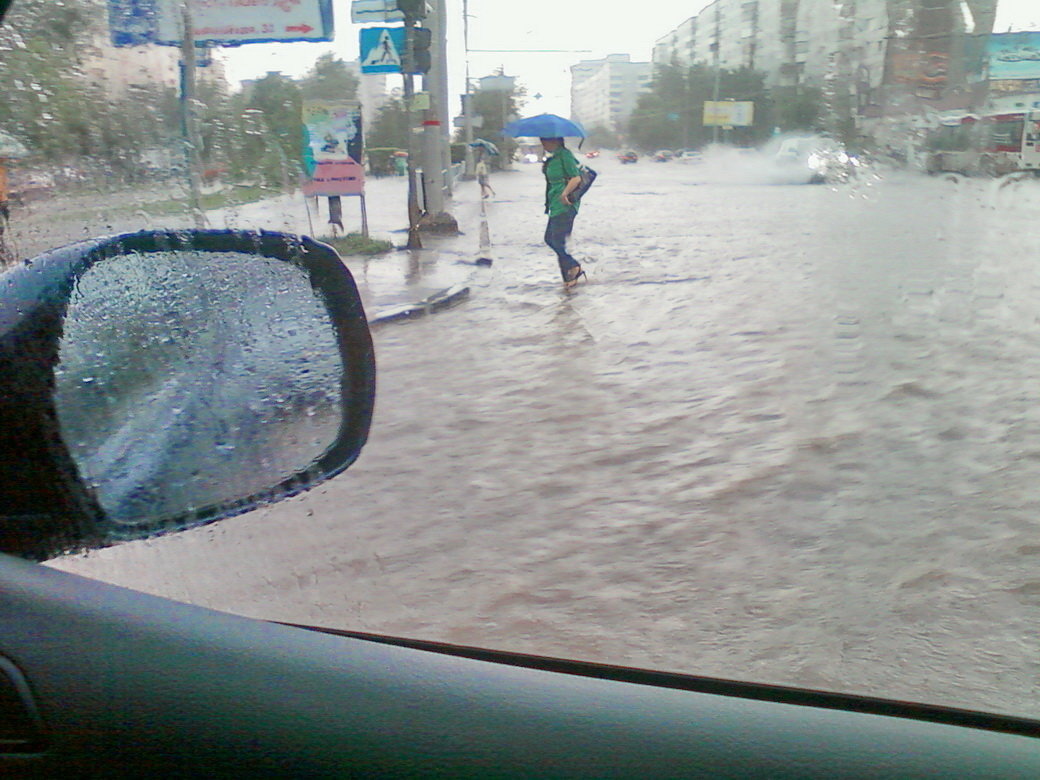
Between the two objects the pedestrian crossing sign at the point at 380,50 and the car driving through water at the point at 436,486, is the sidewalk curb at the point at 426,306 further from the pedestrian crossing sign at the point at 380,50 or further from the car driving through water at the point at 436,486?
Result: the pedestrian crossing sign at the point at 380,50

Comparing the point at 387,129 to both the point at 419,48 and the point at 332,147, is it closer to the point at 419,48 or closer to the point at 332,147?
the point at 332,147

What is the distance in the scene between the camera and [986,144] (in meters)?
7.20

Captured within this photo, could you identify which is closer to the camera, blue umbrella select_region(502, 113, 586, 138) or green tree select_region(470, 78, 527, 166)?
blue umbrella select_region(502, 113, 586, 138)

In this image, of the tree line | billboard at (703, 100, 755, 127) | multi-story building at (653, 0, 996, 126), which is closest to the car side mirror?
the tree line

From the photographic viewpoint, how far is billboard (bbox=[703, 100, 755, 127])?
6860mm

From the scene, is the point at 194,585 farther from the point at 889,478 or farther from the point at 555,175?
the point at 555,175

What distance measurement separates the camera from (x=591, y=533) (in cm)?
388

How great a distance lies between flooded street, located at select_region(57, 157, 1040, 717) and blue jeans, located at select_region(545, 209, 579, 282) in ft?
3.72

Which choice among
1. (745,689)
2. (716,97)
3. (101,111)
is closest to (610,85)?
(716,97)

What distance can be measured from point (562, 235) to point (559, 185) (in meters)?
0.54

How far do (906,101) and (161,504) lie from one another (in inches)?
177

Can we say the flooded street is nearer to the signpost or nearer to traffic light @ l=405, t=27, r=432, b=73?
the signpost

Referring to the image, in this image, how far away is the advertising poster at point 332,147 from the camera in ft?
10.8

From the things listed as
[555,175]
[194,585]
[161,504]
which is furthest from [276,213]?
[555,175]
